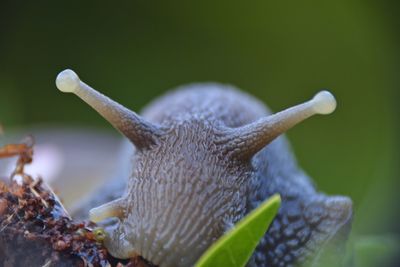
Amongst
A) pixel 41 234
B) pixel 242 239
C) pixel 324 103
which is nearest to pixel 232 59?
pixel 324 103

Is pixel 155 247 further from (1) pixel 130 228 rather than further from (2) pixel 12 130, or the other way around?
(2) pixel 12 130

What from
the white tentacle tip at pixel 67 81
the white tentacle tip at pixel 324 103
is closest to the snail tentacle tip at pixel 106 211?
the white tentacle tip at pixel 67 81

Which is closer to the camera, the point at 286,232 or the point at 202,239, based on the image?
the point at 202,239

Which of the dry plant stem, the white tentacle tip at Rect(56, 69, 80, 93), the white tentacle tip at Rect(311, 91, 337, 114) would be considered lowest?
the dry plant stem

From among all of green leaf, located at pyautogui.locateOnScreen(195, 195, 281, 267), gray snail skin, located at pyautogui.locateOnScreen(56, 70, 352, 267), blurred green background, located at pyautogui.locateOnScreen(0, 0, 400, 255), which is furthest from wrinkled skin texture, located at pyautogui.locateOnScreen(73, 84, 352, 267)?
blurred green background, located at pyautogui.locateOnScreen(0, 0, 400, 255)

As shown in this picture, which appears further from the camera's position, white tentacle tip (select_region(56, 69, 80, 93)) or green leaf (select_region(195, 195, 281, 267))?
white tentacle tip (select_region(56, 69, 80, 93))

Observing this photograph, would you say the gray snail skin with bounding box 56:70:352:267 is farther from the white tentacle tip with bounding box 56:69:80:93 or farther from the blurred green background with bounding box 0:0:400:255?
the blurred green background with bounding box 0:0:400:255

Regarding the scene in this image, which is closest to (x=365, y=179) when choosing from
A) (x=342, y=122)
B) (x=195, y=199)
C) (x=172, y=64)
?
(x=342, y=122)

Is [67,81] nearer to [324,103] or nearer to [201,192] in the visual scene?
[201,192]
